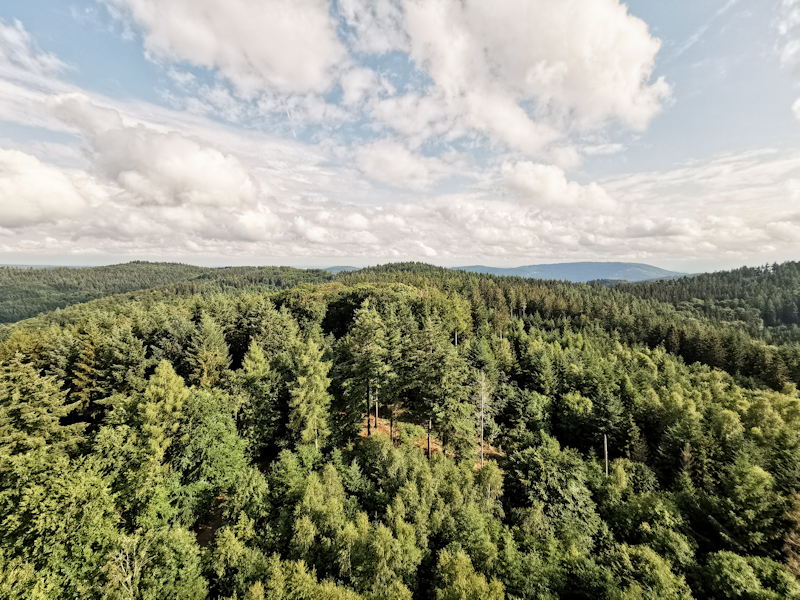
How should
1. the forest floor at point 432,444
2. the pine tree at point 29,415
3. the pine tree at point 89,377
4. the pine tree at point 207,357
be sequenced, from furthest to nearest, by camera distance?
the forest floor at point 432,444, the pine tree at point 207,357, the pine tree at point 89,377, the pine tree at point 29,415

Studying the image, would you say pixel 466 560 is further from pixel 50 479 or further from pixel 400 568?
pixel 50 479

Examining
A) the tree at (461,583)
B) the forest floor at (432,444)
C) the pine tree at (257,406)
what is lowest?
the forest floor at (432,444)

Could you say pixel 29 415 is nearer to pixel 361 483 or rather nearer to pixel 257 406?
pixel 257 406

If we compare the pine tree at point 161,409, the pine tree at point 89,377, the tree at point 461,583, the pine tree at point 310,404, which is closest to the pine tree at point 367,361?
the pine tree at point 310,404

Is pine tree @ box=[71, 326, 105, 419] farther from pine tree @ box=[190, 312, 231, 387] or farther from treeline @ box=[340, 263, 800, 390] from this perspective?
treeline @ box=[340, 263, 800, 390]

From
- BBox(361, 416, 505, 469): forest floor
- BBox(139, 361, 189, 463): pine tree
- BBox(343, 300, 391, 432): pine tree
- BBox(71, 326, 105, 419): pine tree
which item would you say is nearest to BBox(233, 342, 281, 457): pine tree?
BBox(139, 361, 189, 463): pine tree

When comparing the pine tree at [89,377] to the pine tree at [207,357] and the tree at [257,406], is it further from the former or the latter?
the tree at [257,406]
